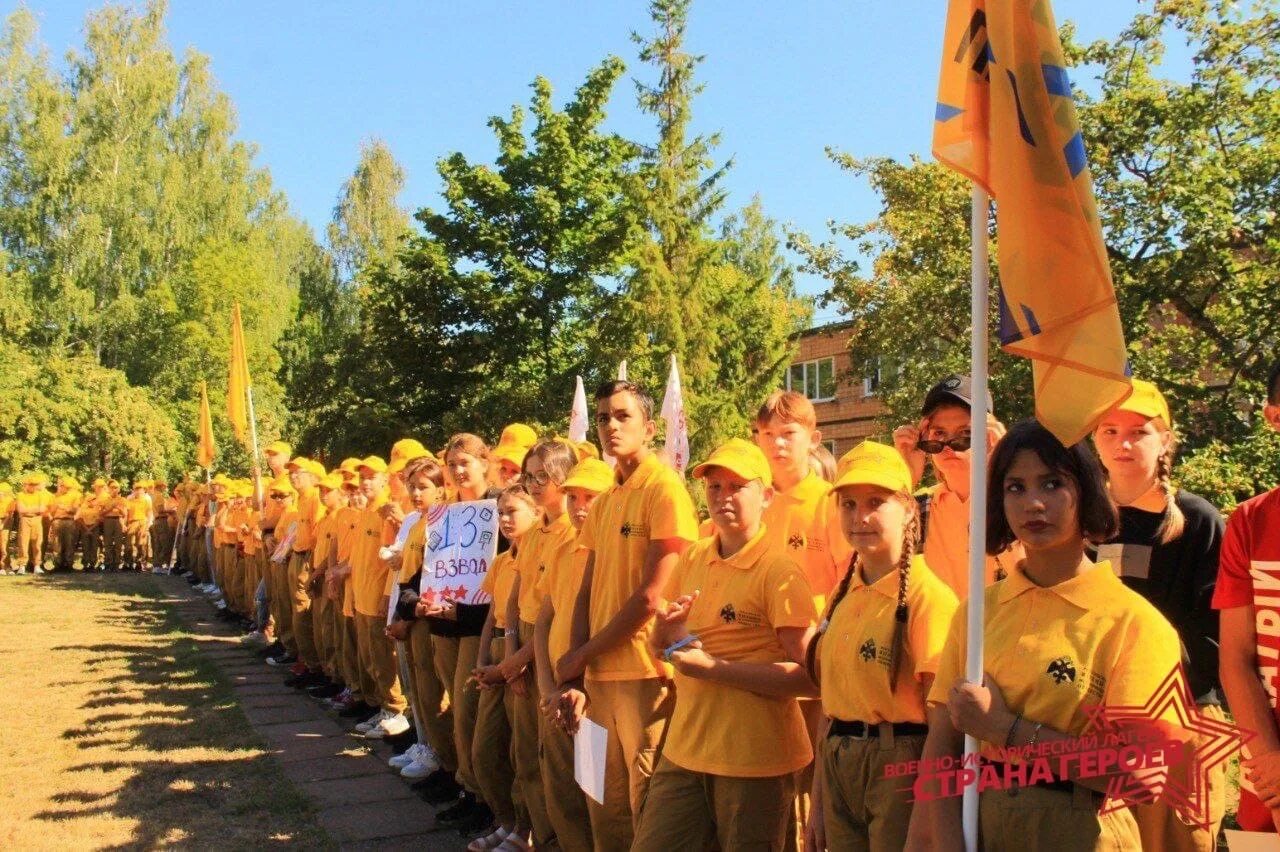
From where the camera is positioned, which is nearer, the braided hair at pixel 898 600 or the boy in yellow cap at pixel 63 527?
the braided hair at pixel 898 600

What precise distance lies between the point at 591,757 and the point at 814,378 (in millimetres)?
37656

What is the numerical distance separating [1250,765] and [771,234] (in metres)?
51.7

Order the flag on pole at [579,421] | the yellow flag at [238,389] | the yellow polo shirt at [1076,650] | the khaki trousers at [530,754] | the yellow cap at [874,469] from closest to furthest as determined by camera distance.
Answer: the yellow polo shirt at [1076,650], the yellow cap at [874,469], the khaki trousers at [530,754], the flag on pole at [579,421], the yellow flag at [238,389]

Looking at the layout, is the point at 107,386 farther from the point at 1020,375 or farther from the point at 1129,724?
the point at 1129,724

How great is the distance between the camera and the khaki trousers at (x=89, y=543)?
2653 centimetres

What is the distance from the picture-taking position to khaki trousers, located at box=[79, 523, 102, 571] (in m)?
26.5

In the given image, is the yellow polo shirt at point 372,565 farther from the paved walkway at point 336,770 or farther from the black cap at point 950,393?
the black cap at point 950,393

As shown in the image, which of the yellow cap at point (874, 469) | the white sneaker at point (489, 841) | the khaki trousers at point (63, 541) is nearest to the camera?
the yellow cap at point (874, 469)

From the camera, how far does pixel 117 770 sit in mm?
7613

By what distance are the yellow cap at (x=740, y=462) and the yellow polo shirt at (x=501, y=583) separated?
2125mm

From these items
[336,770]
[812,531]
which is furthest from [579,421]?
[812,531]

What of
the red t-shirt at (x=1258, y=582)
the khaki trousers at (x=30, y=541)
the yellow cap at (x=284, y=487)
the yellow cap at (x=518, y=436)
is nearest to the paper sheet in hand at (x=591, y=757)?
the red t-shirt at (x=1258, y=582)

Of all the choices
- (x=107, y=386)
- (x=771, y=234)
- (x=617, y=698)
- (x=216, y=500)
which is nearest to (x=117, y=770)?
(x=617, y=698)

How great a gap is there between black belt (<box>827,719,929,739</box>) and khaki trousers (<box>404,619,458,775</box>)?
13.8 ft
